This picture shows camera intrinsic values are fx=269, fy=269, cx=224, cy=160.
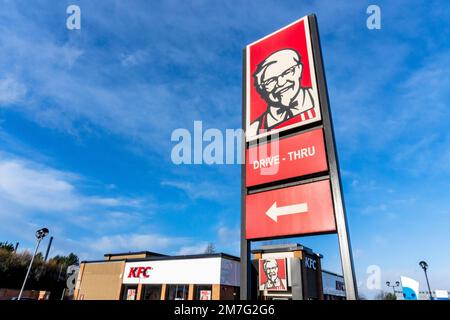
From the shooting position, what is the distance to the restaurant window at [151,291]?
27.3 m

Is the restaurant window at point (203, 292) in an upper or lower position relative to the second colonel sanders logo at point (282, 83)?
lower

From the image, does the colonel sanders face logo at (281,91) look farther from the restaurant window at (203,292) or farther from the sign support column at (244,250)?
the restaurant window at (203,292)

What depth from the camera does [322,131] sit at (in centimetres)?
641

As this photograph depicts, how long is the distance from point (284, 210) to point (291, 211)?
0.18 m

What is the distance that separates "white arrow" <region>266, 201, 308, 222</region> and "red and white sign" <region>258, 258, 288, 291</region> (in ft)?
56.5

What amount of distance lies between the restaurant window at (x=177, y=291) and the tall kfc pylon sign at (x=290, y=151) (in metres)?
21.9

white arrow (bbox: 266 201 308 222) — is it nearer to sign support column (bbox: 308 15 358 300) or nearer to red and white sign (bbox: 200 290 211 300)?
sign support column (bbox: 308 15 358 300)

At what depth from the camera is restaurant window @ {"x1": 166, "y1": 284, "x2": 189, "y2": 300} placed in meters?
25.5

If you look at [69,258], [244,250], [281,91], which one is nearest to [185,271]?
[244,250]

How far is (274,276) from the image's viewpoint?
22828 millimetres

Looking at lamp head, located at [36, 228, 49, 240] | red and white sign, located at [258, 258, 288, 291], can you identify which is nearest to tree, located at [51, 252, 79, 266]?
lamp head, located at [36, 228, 49, 240]

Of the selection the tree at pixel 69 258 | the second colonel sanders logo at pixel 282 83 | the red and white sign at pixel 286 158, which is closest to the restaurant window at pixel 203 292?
the red and white sign at pixel 286 158
